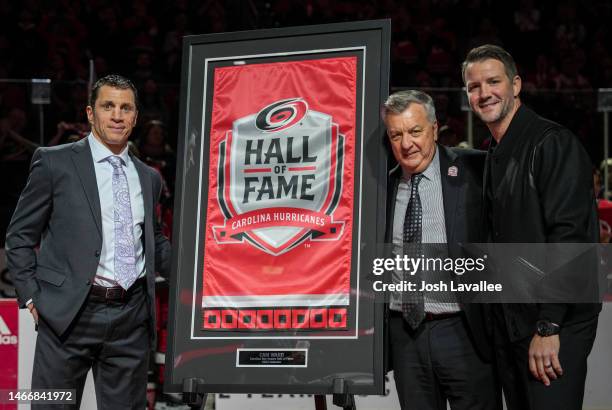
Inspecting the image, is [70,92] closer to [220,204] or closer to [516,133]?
[220,204]

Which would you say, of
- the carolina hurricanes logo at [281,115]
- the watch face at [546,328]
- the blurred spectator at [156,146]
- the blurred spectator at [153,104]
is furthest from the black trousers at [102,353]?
the blurred spectator at [153,104]

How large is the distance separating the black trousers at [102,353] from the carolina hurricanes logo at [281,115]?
0.92 m

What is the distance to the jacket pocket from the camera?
3.53 metres

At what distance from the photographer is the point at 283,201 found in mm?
3568

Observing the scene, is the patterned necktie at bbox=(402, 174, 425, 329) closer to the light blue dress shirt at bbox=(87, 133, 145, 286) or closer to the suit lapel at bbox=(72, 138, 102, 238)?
the light blue dress shirt at bbox=(87, 133, 145, 286)

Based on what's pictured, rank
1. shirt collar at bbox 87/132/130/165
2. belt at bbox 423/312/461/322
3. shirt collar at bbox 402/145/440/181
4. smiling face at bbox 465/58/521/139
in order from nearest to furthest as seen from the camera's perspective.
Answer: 1. smiling face at bbox 465/58/521/139
2. belt at bbox 423/312/461/322
3. shirt collar at bbox 402/145/440/181
4. shirt collar at bbox 87/132/130/165

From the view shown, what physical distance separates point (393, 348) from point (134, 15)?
742 cm

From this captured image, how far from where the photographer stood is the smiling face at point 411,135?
3367mm

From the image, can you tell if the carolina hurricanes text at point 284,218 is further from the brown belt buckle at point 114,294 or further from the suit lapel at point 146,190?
the brown belt buckle at point 114,294

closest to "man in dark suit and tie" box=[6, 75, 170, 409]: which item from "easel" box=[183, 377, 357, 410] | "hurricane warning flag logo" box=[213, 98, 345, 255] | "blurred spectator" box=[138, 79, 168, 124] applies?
"easel" box=[183, 377, 357, 410]

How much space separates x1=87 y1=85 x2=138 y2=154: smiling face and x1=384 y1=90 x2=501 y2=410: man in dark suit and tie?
1.15 m

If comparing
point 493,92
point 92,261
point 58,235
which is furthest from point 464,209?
point 58,235

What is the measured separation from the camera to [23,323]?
5027 millimetres

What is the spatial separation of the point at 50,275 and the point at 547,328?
2.06m
